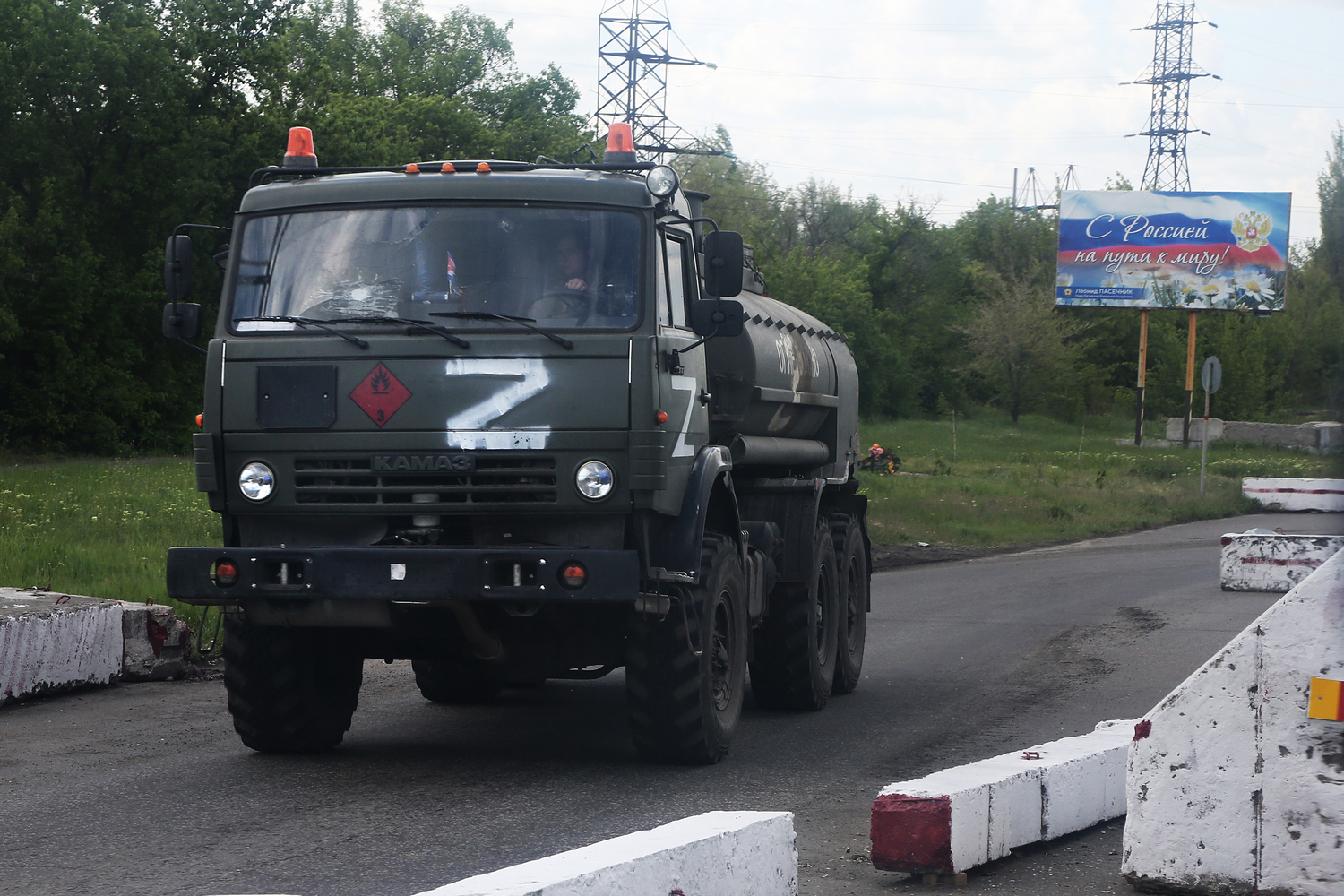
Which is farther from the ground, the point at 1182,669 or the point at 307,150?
the point at 307,150

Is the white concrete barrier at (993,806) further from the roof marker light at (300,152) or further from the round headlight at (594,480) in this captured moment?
the roof marker light at (300,152)

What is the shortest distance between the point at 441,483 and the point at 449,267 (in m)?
1.04

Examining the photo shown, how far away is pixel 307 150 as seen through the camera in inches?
315

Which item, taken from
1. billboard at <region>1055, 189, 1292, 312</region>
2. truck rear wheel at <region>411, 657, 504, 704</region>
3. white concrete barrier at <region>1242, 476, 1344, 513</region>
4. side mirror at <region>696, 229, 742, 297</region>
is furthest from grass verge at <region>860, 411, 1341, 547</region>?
side mirror at <region>696, 229, 742, 297</region>

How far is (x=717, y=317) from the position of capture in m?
7.69

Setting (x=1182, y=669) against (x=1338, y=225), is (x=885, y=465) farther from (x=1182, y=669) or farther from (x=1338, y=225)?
(x=1338, y=225)

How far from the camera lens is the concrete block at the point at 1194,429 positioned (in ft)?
166

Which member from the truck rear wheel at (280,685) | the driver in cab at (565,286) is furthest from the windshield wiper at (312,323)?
the truck rear wheel at (280,685)

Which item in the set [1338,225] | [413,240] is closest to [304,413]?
[413,240]

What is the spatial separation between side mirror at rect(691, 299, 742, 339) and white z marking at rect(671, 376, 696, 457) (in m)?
0.26

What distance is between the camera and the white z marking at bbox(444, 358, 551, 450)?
6871mm

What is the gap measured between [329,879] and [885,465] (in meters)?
29.8

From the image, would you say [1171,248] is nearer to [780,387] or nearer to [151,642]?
[780,387]

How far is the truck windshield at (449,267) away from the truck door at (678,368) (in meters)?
0.26
